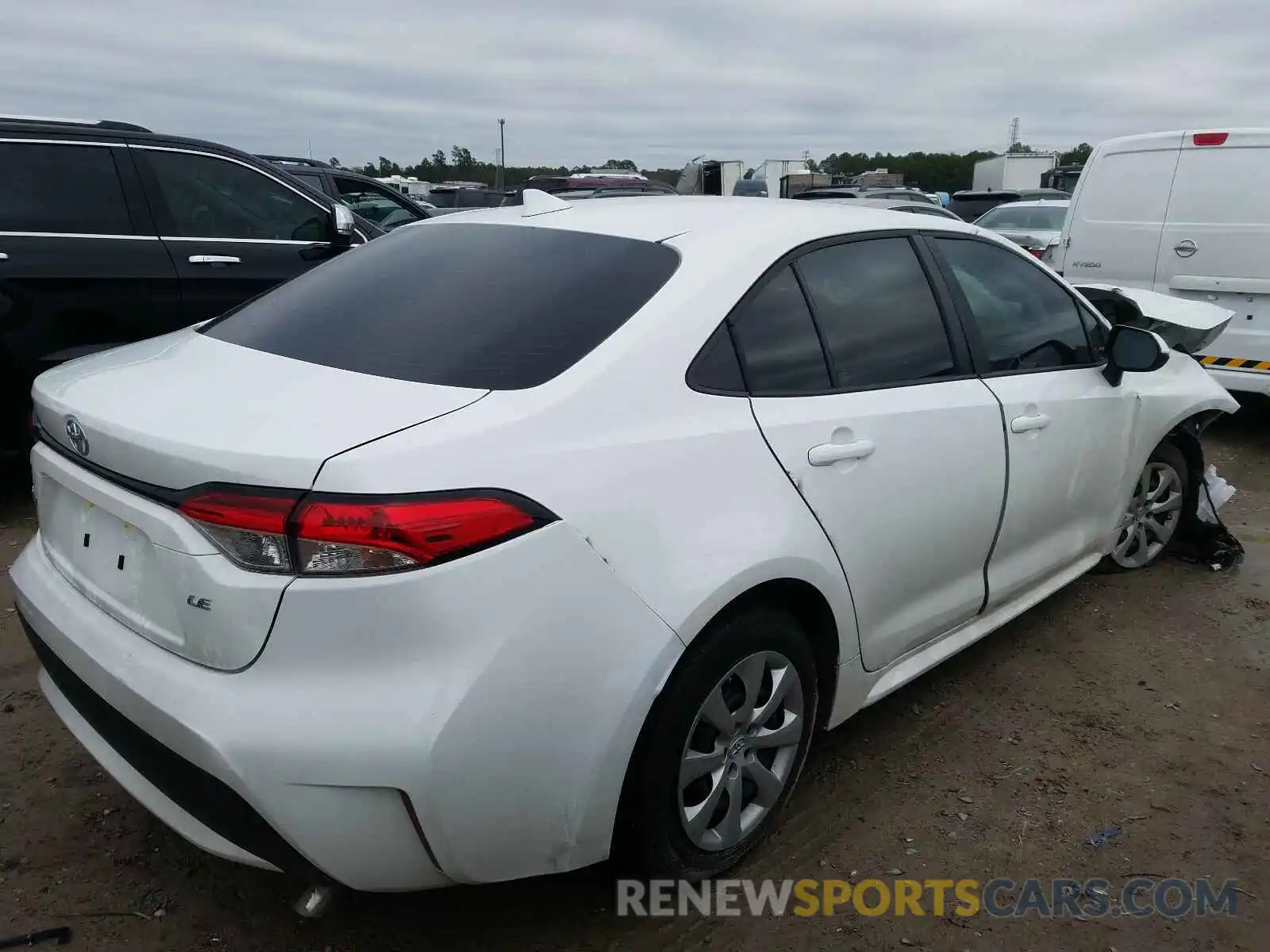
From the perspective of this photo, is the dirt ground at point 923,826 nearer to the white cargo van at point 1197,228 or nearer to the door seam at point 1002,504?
the door seam at point 1002,504

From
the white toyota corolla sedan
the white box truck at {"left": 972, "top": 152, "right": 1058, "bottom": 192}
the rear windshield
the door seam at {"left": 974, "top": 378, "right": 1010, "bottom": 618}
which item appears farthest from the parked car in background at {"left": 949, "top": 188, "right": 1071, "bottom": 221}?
the rear windshield

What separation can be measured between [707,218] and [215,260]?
3.70m

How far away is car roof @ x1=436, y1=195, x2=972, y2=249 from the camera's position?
2525 mm

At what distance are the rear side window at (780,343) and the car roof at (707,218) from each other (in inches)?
5.6

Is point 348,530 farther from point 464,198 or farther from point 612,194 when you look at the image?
point 464,198

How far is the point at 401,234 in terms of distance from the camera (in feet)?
9.64

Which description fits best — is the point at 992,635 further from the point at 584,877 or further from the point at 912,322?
the point at 584,877

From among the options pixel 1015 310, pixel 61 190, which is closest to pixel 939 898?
pixel 1015 310

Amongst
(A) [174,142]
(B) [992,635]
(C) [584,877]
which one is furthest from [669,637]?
(A) [174,142]

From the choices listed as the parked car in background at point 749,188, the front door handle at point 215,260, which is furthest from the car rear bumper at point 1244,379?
the parked car in background at point 749,188

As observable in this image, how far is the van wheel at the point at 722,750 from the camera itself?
2053 mm

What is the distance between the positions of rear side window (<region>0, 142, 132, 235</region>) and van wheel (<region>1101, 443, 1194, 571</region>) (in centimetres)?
503

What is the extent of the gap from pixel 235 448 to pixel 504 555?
531mm

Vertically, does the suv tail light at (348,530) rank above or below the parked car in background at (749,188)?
above
